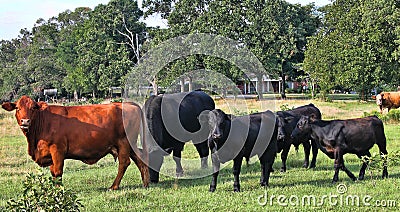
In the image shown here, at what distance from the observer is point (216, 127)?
8305 mm

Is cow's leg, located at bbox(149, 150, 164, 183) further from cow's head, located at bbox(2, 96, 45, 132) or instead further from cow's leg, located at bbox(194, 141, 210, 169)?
cow's head, located at bbox(2, 96, 45, 132)

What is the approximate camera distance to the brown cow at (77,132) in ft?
28.0

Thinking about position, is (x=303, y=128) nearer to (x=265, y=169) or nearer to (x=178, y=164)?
(x=265, y=169)

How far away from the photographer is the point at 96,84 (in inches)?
2057

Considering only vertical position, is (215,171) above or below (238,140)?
below

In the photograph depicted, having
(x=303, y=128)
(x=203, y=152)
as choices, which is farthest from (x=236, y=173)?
(x=203, y=152)

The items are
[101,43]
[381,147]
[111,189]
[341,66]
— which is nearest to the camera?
[111,189]

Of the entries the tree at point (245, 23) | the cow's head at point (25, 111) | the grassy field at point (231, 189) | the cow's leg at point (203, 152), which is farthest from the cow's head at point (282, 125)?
the tree at point (245, 23)

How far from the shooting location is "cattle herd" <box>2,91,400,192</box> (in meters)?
8.57

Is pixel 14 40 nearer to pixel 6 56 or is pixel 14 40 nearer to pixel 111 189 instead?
pixel 6 56

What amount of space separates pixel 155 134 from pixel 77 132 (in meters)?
1.51

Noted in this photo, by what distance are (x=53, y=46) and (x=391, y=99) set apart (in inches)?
2027

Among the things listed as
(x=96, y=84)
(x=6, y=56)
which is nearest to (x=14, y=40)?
(x=6, y=56)

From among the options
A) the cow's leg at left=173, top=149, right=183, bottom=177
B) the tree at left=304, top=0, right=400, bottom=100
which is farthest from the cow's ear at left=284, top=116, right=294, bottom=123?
the tree at left=304, top=0, right=400, bottom=100
